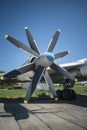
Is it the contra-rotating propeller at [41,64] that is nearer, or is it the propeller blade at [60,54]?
the contra-rotating propeller at [41,64]

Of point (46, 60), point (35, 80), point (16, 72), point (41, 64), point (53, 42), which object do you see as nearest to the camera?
point (16, 72)

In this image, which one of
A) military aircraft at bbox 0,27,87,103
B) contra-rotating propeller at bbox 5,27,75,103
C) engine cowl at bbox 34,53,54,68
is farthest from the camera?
engine cowl at bbox 34,53,54,68

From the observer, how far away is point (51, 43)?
49.0ft

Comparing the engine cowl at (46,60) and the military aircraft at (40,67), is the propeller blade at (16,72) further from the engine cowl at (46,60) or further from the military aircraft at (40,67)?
the engine cowl at (46,60)

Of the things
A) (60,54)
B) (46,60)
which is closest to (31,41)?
(60,54)

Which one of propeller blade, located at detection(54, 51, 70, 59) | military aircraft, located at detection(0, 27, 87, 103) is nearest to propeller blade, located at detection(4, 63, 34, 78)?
military aircraft, located at detection(0, 27, 87, 103)

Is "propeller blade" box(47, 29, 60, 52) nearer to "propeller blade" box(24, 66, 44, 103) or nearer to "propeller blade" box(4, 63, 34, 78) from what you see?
"propeller blade" box(4, 63, 34, 78)

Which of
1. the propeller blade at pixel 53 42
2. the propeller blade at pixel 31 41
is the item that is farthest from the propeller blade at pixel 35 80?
the propeller blade at pixel 31 41

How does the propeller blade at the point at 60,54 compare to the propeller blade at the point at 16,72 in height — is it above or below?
above

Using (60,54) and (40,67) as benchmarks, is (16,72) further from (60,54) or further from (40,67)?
(60,54)

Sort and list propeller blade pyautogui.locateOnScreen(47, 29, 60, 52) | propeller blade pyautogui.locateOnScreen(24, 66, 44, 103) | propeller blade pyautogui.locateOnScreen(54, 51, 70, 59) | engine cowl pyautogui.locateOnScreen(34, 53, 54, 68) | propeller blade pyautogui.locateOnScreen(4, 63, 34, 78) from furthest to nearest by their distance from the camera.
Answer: propeller blade pyautogui.locateOnScreen(47, 29, 60, 52), propeller blade pyautogui.locateOnScreen(54, 51, 70, 59), engine cowl pyautogui.locateOnScreen(34, 53, 54, 68), propeller blade pyautogui.locateOnScreen(4, 63, 34, 78), propeller blade pyautogui.locateOnScreen(24, 66, 44, 103)

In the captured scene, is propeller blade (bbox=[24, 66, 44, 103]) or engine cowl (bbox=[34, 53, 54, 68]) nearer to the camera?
propeller blade (bbox=[24, 66, 44, 103])

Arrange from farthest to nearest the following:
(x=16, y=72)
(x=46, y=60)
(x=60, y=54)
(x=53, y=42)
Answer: (x=53, y=42)
(x=60, y=54)
(x=46, y=60)
(x=16, y=72)

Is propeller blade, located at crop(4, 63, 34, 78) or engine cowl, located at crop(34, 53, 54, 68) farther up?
engine cowl, located at crop(34, 53, 54, 68)
